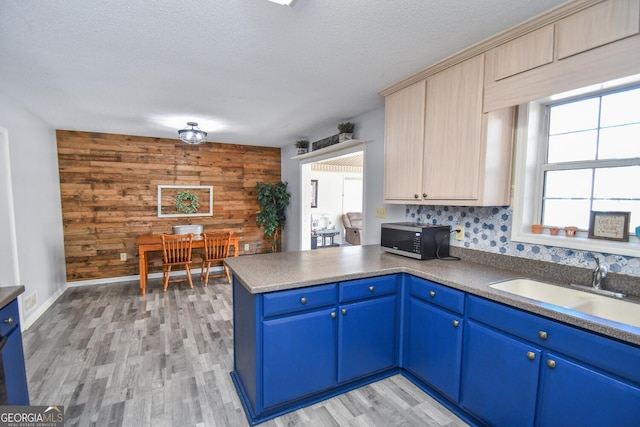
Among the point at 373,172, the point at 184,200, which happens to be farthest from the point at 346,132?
the point at 184,200

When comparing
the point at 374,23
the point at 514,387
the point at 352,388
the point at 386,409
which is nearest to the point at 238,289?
the point at 352,388

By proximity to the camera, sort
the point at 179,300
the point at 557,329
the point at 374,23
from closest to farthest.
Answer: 1. the point at 557,329
2. the point at 374,23
3. the point at 179,300

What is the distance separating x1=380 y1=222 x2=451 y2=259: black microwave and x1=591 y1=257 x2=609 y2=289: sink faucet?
90 centimetres

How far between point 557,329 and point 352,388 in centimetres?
130

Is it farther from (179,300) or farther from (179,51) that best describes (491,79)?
(179,300)

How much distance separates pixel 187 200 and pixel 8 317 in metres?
3.58

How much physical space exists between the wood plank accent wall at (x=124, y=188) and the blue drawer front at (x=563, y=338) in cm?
445

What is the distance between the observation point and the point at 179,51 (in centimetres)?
185

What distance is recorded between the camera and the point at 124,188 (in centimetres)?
445

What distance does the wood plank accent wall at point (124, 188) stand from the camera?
418cm

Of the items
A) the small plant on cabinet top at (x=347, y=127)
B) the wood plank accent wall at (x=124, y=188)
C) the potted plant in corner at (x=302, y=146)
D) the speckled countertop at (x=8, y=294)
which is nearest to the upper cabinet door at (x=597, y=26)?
the small plant on cabinet top at (x=347, y=127)

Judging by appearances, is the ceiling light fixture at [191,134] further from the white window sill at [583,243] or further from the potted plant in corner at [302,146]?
the white window sill at [583,243]

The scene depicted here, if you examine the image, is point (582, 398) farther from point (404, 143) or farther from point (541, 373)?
point (404, 143)

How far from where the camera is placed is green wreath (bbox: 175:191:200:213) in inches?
187
